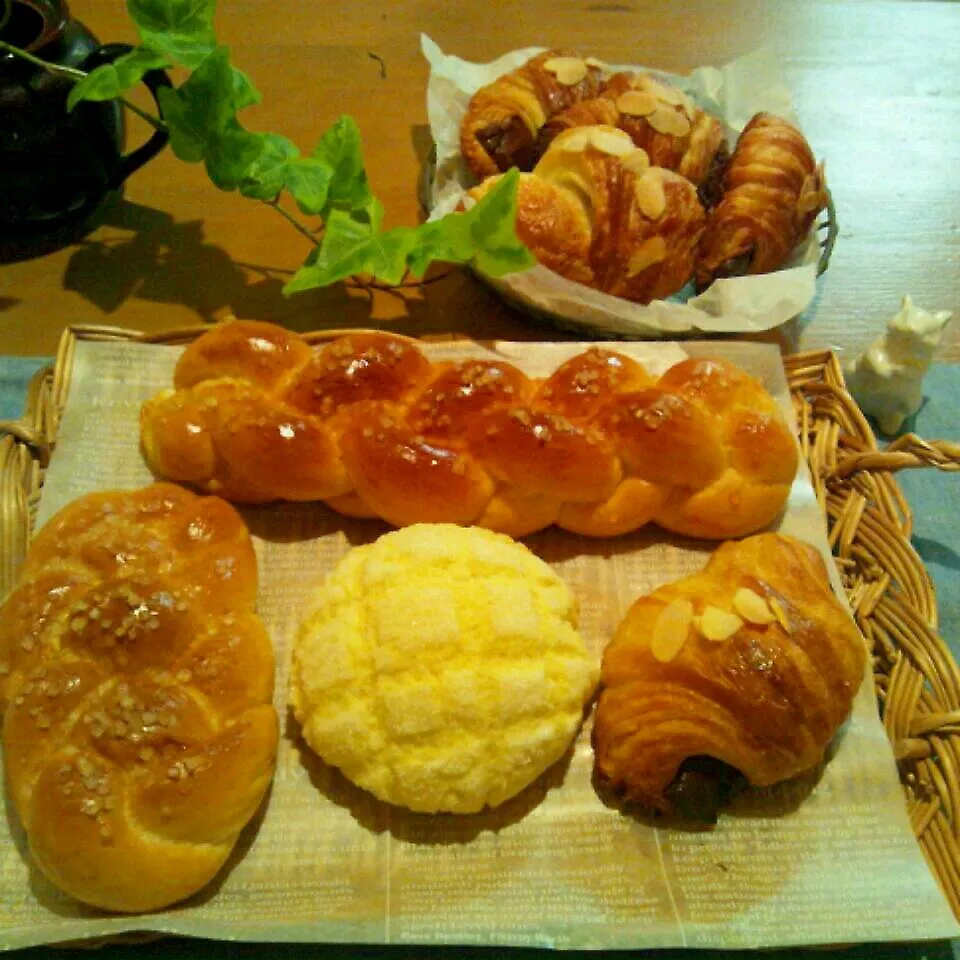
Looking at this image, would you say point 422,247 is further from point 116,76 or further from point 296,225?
point 116,76

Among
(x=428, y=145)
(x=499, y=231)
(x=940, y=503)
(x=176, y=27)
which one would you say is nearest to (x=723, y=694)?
(x=940, y=503)

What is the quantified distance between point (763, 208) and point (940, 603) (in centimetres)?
73

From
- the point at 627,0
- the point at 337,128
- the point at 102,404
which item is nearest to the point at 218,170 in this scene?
the point at 337,128

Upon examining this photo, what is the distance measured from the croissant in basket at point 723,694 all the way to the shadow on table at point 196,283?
2.58 feet

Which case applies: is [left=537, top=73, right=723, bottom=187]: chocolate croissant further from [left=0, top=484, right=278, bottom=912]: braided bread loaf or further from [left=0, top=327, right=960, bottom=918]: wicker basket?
[left=0, top=484, right=278, bottom=912]: braided bread loaf

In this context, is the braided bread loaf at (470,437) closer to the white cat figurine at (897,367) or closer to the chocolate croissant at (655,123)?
the white cat figurine at (897,367)

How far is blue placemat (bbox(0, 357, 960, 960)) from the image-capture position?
881 mm

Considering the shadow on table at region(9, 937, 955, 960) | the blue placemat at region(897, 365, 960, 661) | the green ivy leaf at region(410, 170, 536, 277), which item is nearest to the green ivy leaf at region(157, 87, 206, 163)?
the green ivy leaf at region(410, 170, 536, 277)

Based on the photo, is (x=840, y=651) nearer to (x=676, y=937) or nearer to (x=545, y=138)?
(x=676, y=937)

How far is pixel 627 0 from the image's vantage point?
2.22 metres

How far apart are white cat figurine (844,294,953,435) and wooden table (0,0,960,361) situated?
161 mm

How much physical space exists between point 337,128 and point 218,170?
20 cm

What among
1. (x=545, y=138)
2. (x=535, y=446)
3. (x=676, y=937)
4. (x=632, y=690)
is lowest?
(x=676, y=937)

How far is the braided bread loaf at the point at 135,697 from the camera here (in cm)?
87
